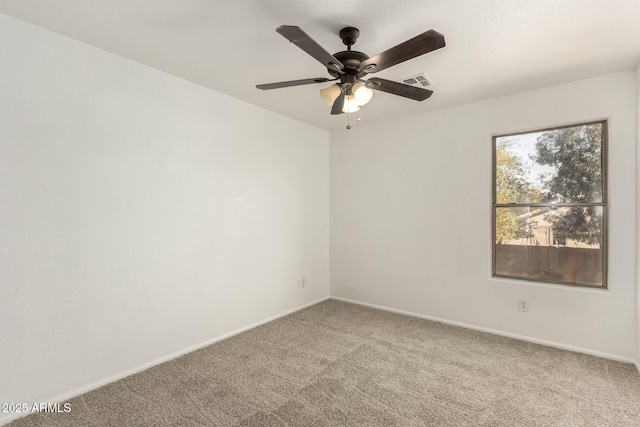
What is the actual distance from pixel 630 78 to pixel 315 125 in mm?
3160

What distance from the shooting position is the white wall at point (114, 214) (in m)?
1.99

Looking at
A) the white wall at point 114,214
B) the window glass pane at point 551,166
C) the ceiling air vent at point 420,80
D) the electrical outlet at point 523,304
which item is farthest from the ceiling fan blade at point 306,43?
the electrical outlet at point 523,304

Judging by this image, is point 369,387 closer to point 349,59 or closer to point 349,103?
point 349,103

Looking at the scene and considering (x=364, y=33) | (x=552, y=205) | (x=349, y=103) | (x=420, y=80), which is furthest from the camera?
(x=552, y=205)

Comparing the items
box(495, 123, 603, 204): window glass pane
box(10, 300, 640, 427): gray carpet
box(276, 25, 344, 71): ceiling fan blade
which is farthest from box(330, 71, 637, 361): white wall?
box(276, 25, 344, 71): ceiling fan blade

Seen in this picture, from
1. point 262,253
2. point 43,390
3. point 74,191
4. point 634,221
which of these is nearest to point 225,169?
point 262,253

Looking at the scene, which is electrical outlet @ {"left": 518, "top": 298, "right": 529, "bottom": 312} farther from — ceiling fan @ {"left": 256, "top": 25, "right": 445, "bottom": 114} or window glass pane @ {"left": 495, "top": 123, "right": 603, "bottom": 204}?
ceiling fan @ {"left": 256, "top": 25, "right": 445, "bottom": 114}

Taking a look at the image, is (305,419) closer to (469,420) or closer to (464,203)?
(469,420)

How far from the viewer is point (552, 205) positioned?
301 centimetres

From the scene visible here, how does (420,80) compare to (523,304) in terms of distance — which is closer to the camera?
(420,80)

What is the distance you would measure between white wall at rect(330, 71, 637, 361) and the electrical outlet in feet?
0.14

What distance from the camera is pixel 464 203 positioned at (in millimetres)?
3443

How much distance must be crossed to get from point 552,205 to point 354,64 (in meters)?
2.46

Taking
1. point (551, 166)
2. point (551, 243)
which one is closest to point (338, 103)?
point (551, 166)
